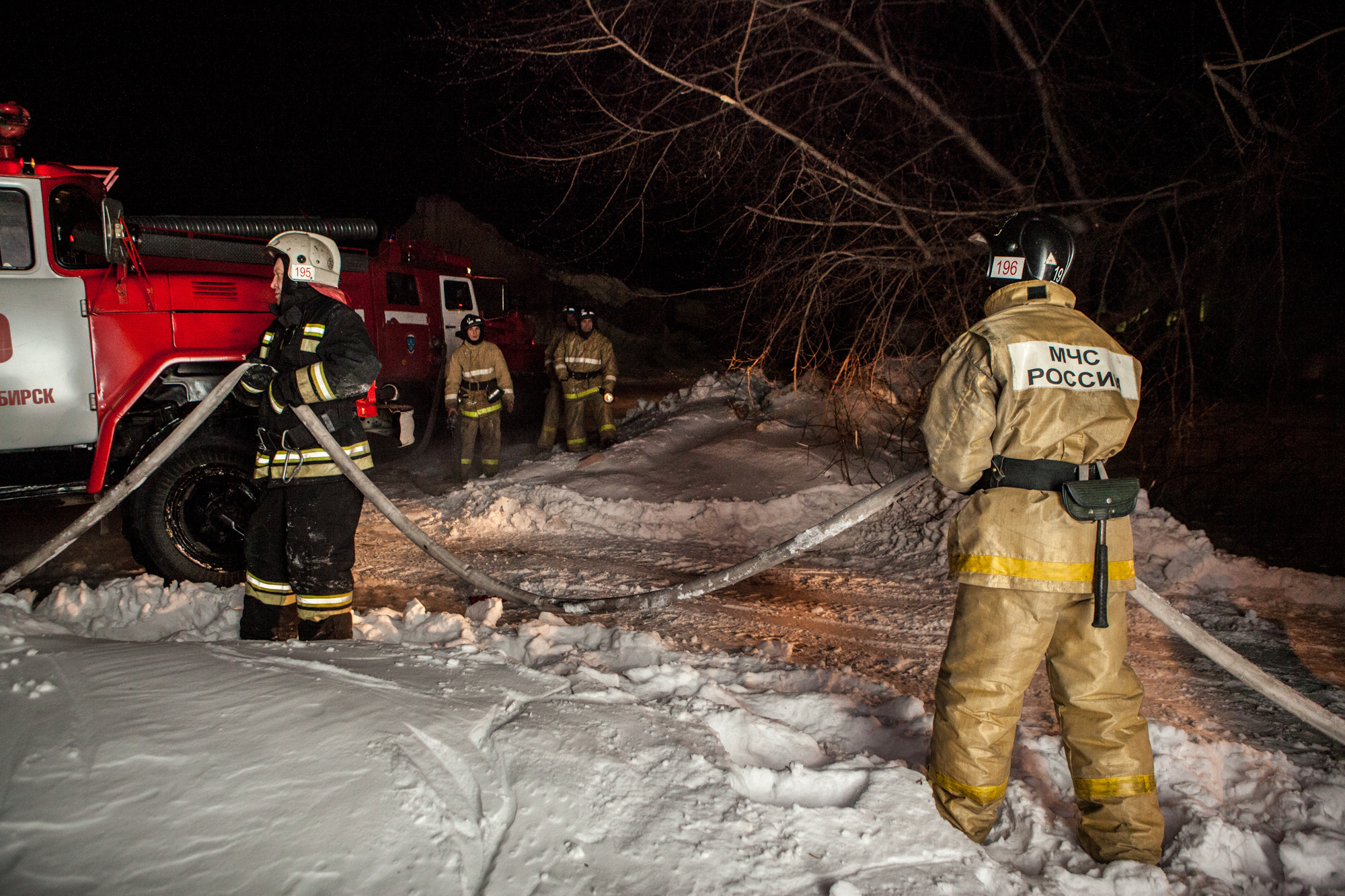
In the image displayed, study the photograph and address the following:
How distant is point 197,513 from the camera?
16.4 feet

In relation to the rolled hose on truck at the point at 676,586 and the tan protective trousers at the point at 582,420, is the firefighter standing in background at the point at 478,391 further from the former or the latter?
the rolled hose on truck at the point at 676,586

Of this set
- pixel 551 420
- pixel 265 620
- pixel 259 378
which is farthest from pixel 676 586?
pixel 551 420

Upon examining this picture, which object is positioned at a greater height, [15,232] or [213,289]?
[15,232]

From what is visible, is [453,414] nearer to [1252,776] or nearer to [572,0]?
[572,0]

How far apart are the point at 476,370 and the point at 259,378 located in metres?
4.95

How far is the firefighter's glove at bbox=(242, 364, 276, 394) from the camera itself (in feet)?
12.1

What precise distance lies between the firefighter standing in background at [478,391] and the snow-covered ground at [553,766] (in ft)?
13.7

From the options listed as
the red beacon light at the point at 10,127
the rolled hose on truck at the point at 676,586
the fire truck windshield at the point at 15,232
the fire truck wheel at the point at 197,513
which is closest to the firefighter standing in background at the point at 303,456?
the rolled hose on truck at the point at 676,586

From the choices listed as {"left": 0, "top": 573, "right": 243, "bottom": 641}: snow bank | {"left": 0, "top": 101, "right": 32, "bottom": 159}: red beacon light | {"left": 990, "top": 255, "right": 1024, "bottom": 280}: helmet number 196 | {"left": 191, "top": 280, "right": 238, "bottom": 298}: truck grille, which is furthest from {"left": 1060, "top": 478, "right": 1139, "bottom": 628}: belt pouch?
{"left": 0, "top": 101, "right": 32, "bottom": 159}: red beacon light

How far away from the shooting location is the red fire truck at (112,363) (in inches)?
183

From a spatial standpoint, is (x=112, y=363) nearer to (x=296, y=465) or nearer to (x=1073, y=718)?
(x=296, y=465)

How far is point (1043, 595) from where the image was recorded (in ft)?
8.04

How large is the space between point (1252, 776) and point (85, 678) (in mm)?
4285

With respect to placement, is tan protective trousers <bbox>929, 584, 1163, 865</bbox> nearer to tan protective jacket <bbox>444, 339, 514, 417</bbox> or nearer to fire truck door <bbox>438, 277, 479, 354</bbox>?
tan protective jacket <bbox>444, 339, 514, 417</bbox>
